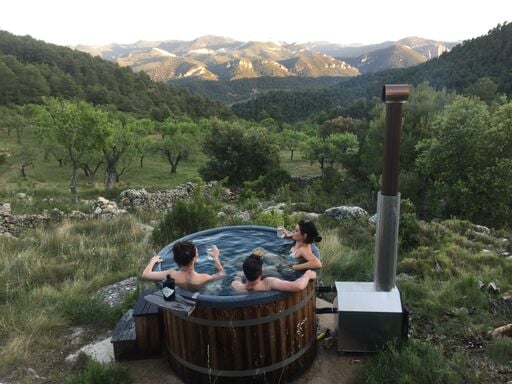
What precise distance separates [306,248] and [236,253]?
1.11 m

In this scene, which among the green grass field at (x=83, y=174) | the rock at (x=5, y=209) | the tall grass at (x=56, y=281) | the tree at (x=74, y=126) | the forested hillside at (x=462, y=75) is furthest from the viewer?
the forested hillside at (x=462, y=75)

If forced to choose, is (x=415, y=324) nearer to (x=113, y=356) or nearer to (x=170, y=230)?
(x=113, y=356)

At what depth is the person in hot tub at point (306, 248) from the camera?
170 inches

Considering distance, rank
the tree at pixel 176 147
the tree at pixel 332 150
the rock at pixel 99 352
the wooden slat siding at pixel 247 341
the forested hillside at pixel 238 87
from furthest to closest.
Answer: the forested hillside at pixel 238 87, the tree at pixel 176 147, the tree at pixel 332 150, the rock at pixel 99 352, the wooden slat siding at pixel 247 341

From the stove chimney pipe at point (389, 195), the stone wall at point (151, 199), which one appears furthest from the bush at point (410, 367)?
the stone wall at point (151, 199)

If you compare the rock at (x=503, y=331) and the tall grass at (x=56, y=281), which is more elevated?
the rock at (x=503, y=331)

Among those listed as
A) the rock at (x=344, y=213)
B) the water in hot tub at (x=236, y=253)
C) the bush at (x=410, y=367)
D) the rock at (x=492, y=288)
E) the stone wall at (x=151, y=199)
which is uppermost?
the water in hot tub at (x=236, y=253)

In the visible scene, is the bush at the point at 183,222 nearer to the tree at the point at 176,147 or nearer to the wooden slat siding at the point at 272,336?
the wooden slat siding at the point at 272,336

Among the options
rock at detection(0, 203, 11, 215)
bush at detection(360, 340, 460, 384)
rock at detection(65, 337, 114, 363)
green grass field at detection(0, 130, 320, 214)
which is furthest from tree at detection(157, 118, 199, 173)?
bush at detection(360, 340, 460, 384)

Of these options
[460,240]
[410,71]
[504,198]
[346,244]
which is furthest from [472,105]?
[410,71]

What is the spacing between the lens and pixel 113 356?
432 centimetres

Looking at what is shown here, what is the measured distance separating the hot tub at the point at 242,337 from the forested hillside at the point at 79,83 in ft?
206

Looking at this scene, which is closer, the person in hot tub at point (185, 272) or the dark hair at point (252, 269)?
the dark hair at point (252, 269)

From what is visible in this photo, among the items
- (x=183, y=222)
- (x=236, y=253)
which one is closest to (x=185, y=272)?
(x=236, y=253)
